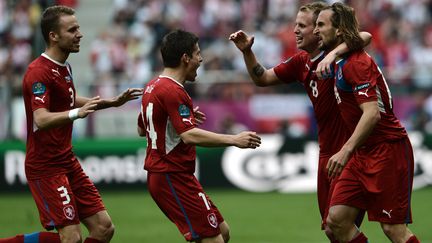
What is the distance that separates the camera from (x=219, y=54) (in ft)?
65.2

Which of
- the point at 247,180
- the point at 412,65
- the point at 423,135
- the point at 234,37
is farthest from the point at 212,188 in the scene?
the point at 234,37

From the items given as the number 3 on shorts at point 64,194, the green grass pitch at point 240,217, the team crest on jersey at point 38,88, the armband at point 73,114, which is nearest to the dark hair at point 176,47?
the armband at point 73,114

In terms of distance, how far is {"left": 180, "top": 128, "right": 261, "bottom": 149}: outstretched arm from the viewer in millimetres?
7594

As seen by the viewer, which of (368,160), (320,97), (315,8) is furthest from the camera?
(315,8)

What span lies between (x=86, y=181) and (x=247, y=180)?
7.67 m

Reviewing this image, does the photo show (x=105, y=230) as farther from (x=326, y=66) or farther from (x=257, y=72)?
(x=326, y=66)

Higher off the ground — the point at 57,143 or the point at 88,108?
the point at 88,108

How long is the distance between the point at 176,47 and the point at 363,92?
5.36ft

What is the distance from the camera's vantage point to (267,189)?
16.1 meters

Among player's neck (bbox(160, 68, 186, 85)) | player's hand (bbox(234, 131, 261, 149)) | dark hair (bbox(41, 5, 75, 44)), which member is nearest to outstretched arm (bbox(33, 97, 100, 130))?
player's neck (bbox(160, 68, 186, 85))

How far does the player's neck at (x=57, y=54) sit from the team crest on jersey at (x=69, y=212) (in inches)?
53.0

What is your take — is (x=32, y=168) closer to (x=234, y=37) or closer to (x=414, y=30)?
(x=234, y=37)

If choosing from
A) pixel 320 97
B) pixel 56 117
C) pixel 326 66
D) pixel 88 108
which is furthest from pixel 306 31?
pixel 56 117

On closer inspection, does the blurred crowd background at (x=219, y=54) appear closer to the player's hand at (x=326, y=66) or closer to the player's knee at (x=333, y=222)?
the player's hand at (x=326, y=66)
